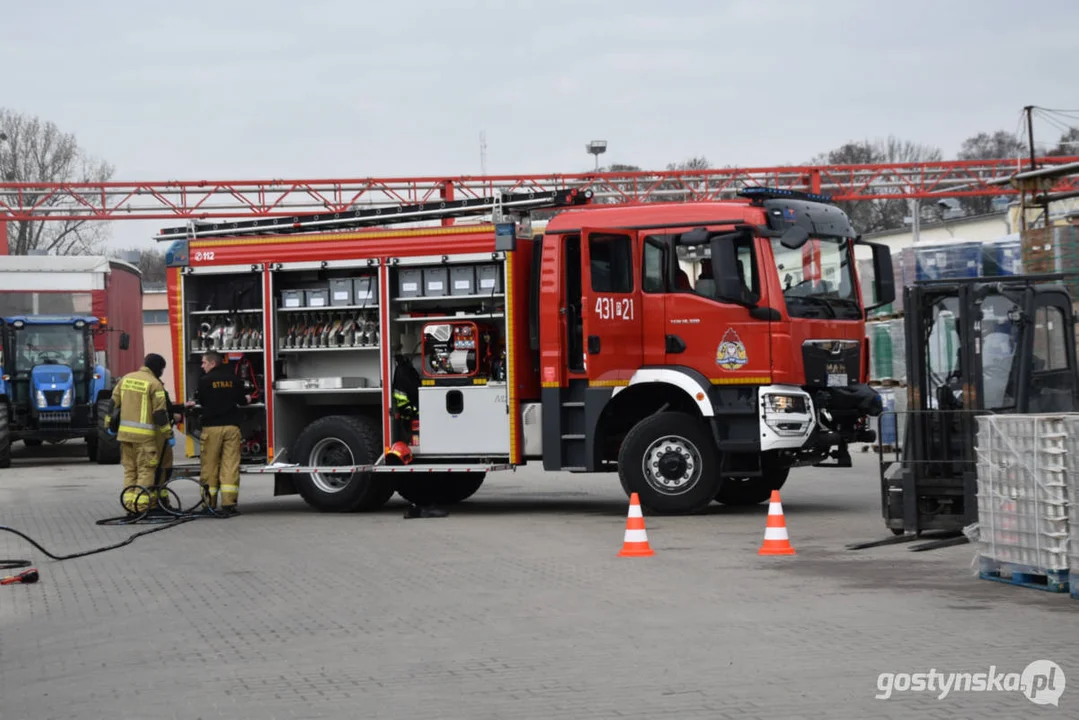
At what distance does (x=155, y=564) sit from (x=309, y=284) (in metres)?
5.44

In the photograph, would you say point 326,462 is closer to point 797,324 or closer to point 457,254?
point 457,254

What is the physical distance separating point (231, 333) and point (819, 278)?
6940 millimetres

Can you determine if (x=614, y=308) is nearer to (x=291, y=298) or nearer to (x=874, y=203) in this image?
(x=291, y=298)

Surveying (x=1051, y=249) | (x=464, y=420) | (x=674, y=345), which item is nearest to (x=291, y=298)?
(x=464, y=420)

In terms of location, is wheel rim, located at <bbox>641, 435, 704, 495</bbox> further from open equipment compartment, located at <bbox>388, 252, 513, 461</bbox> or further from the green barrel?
the green barrel

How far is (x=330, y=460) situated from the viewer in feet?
56.2

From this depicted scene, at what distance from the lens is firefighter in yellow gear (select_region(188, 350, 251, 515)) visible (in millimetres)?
16672

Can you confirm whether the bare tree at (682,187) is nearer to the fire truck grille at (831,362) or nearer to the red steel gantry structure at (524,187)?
the red steel gantry structure at (524,187)

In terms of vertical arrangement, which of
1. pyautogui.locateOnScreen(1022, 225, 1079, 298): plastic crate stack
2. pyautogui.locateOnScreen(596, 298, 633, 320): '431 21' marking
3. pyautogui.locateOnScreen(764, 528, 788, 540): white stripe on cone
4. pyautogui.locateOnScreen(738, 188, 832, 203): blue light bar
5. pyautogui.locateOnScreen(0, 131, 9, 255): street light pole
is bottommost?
pyautogui.locateOnScreen(764, 528, 788, 540): white stripe on cone

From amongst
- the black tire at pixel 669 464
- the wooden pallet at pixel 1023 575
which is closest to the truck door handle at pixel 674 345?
the black tire at pixel 669 464

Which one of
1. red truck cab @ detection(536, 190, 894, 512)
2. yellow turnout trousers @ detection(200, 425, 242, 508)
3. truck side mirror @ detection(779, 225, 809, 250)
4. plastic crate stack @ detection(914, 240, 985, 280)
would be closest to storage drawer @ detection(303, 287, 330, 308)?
yellow turnout trousers @ detection(200, 425, 242, 508)

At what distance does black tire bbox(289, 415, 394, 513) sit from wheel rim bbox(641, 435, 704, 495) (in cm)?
321

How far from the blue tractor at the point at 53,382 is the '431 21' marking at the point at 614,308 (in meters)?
15.6

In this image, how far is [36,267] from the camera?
29.9 meters
